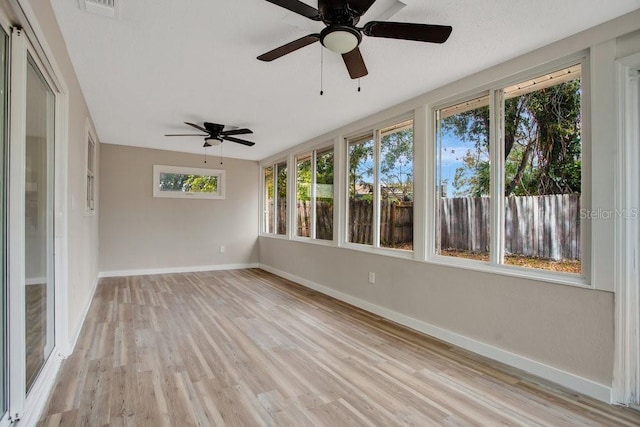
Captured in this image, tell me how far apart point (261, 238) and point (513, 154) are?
532 centimetres

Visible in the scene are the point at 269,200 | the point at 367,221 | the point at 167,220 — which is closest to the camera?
the point at 367,221

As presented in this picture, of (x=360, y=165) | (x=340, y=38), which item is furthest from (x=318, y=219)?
(x=340, y=38)

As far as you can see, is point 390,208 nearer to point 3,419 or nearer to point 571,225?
point 571,225

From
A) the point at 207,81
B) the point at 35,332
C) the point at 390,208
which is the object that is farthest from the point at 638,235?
the point at 35,332

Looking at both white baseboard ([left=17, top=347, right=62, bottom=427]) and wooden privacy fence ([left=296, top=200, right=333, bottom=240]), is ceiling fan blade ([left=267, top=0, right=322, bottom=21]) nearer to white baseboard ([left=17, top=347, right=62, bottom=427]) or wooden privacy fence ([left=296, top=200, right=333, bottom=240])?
white baseboard ([left=17, top=347, right=62, bottom=427])

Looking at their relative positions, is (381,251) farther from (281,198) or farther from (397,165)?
(281,198)

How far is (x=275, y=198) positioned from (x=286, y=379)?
4.63m

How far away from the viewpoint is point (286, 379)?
91.8 inches

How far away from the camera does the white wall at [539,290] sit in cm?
209

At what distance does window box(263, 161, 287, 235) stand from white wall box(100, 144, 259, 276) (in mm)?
336

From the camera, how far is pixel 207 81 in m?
3.05

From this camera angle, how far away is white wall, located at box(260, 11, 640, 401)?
209 cm

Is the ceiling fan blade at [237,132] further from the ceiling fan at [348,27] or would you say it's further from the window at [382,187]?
the ceiling fan at [348,27]

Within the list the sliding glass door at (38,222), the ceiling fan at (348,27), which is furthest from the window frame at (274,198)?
the ceiling fan at (348,27)
